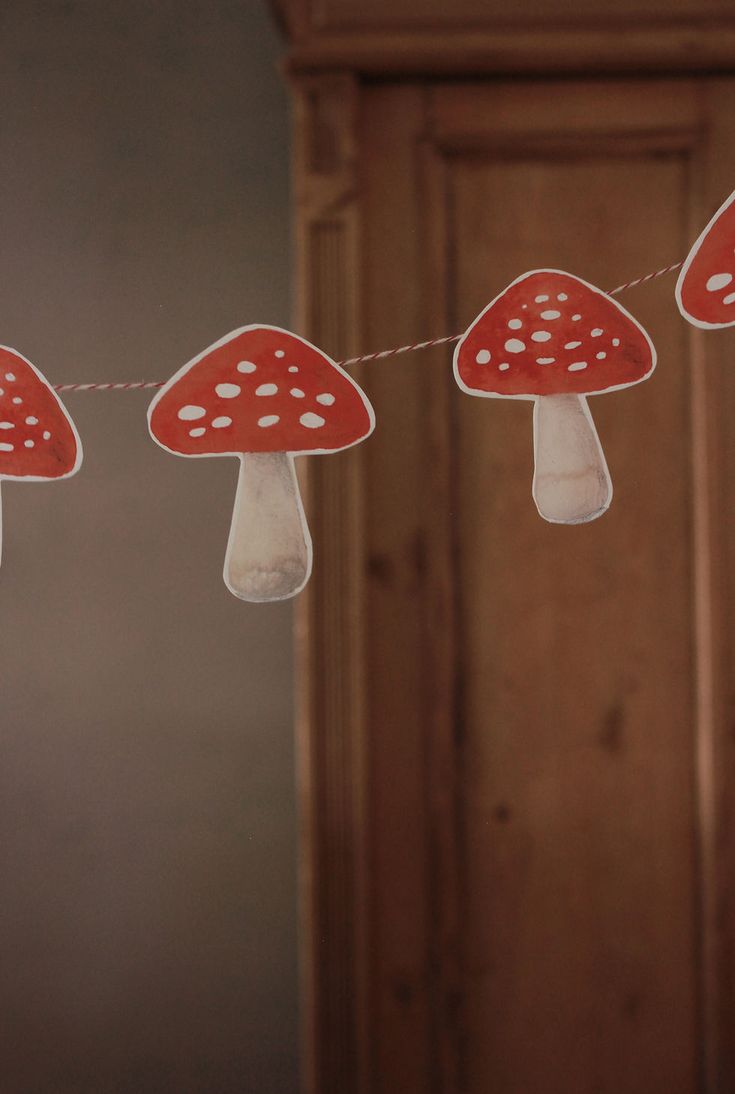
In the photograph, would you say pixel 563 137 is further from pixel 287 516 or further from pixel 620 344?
pixel 287 516

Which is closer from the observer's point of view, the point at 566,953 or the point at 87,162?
the point at 566,953

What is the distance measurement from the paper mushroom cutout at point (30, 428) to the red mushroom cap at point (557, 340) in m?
0.36

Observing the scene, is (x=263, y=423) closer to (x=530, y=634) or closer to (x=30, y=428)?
(x=30, y=428)

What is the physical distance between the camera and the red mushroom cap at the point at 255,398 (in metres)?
0.67

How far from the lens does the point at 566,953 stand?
106cm

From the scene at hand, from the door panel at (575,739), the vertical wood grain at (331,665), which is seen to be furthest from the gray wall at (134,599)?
the door panel at (575,739)

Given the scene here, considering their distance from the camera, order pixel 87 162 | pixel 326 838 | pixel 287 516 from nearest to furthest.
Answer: pixel 287 516 < pixel 326 838 < pixel 87 162

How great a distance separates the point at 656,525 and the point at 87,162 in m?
1.02

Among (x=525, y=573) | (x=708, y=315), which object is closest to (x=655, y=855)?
(x=525, y=573)

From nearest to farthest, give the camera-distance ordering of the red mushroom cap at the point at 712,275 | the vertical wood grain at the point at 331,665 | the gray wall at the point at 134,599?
1. the red mushroom cap at the point at 712,275
2. the vertical wood grain at the point at 331,665
3. the gray wall at the point at 134,599

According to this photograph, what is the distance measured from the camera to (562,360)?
688 mm

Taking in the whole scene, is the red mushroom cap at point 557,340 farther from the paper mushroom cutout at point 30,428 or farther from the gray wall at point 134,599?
the gray wall at point 134,599

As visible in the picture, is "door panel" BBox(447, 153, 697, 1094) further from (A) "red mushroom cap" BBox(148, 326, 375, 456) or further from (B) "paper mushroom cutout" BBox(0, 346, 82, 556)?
(B) "paper mushroom cutout" BBox(0, 346, 82, 556)

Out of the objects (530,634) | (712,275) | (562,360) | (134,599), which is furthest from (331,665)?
(712,275)
